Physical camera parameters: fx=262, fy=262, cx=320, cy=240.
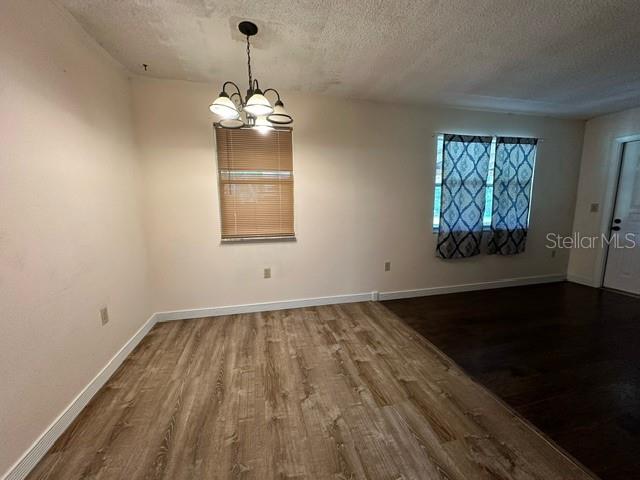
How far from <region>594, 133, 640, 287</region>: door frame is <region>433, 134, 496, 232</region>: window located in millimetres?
1718

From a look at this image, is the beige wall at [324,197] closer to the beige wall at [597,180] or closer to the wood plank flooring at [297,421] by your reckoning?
the beige wall at [597,180]

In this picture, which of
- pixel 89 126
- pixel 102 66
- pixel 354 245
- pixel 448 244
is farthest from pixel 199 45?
pixel 448 244

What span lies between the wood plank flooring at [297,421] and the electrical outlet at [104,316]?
42 cm

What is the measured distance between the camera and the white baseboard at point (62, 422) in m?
1.24

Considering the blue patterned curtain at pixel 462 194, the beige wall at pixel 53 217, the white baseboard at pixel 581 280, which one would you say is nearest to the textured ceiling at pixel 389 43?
the beige wall at pixel 53 217

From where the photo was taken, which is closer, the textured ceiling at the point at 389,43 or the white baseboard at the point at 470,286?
the textured ceiling at the point at 389,43

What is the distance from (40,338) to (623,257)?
20.4ft

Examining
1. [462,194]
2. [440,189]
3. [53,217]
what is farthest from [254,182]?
[462,194]

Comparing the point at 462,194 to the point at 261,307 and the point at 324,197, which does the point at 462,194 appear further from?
the point at 261,307

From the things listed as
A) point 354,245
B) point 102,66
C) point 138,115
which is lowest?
point 354,245

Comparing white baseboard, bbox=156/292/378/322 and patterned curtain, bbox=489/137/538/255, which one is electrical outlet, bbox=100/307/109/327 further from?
patterned curtain, bbox=489/137/538/255

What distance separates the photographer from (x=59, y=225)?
5.14ft

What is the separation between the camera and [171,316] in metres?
2.92

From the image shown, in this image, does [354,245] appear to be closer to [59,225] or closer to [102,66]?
[59,225]
